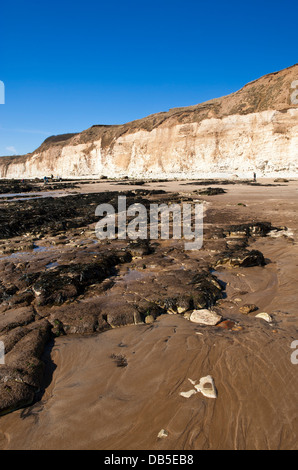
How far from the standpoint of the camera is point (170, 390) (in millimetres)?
2674

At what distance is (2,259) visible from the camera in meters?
6.98

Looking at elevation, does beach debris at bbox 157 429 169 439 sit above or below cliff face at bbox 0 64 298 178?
below

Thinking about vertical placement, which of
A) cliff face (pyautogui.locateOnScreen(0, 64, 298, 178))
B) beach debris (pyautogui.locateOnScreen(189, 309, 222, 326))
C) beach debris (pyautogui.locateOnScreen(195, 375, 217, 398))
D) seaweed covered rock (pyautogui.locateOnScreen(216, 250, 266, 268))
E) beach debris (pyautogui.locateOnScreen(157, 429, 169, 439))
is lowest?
beach debris (pyautogui.locateOnScreen(157, 429, 169, 439))

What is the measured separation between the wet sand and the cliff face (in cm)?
3130

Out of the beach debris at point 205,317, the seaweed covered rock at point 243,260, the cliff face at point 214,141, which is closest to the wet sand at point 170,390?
the beach debris at point 205,317

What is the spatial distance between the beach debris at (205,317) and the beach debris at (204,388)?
103 centimetres

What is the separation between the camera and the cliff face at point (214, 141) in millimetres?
32531

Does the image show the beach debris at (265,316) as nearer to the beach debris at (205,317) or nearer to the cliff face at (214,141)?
the beach debris at (205,317)

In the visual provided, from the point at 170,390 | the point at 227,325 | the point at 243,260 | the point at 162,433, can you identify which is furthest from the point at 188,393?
the point at 243,260

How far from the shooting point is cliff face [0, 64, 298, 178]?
107 feet

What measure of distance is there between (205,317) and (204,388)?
1286 millimetres

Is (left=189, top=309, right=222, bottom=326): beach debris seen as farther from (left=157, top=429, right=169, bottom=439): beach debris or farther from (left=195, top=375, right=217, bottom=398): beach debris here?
(left=157, top=429, right=169, bottom=439): beach debris

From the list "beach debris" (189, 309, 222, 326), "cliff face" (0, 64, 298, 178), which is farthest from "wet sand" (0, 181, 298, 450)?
"cliff face" (0, 64, 298, 178)
